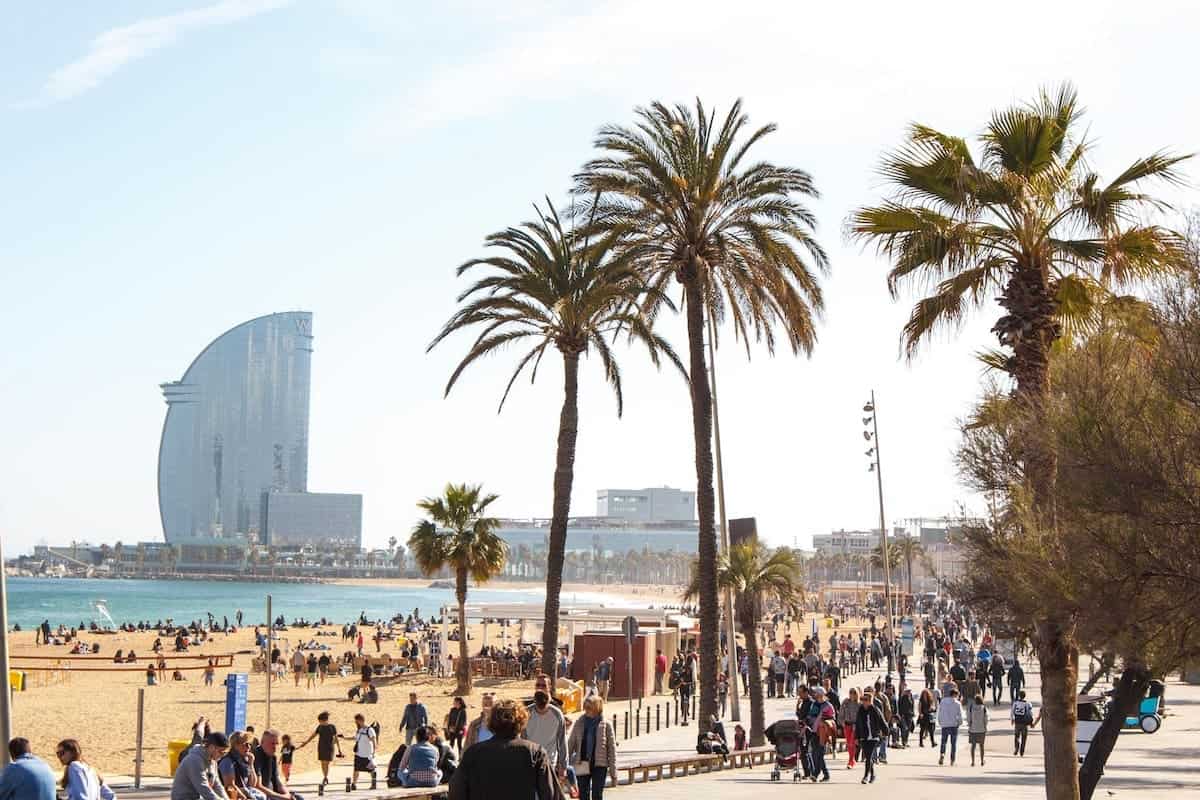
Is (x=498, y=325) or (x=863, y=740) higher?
(x=498, y=325)

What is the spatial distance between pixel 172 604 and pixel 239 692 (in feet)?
533

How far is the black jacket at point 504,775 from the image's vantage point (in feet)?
20.7

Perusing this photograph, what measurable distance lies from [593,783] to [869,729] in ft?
27.3

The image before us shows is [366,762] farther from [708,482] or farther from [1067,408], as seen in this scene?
[1067,408]

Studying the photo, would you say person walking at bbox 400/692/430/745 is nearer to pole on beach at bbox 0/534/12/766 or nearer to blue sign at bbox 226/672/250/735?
blue sign at bbox 226/672/250/735

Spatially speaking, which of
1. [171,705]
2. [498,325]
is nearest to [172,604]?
[171,705]

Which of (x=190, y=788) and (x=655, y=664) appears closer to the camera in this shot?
(x=190, y=788)

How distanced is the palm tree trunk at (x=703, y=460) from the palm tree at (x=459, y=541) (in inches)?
574

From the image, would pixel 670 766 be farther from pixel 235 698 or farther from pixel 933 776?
pixel 235 698

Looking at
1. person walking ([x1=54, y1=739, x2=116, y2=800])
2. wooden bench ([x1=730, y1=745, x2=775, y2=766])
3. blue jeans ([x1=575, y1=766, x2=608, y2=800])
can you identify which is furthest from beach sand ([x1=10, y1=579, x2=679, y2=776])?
person walking ([x1=54, y1=739, x2=116, y2=800])

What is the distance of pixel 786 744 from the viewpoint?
1977 centimetres

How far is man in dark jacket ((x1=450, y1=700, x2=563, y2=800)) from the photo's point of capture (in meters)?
6.32

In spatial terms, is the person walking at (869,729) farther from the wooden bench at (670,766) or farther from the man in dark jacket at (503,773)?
the man in dark jacket at (503,773)

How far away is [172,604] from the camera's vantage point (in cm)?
17438
